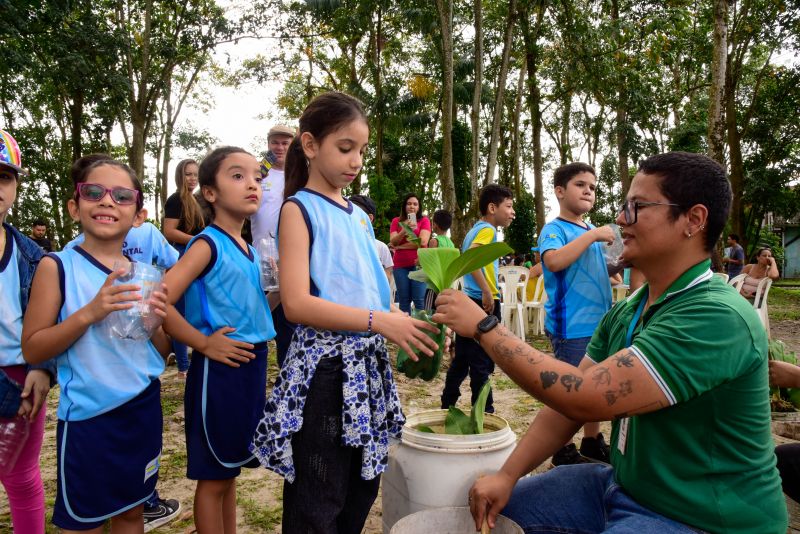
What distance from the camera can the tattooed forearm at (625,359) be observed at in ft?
4.91

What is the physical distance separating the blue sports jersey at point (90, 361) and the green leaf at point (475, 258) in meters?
1.11

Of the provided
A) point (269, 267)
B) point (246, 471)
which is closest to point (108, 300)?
point (269, 267)

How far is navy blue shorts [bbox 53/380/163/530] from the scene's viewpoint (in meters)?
1.77

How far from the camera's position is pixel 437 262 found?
73.8 inches

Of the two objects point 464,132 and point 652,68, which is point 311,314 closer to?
point 652,68

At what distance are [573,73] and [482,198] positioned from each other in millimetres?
10076

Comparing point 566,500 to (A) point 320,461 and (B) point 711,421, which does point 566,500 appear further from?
(A) point 320,461

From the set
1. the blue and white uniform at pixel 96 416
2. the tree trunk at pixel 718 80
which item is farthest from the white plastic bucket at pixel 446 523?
the tree trunk at pixel 718 80

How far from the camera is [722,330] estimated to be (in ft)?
4.84

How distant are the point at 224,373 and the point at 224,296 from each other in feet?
0.95

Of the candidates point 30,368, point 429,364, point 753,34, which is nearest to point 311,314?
point 429,364

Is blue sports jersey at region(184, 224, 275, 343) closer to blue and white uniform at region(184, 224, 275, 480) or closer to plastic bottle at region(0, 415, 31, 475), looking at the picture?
blue and white uniform at region(184, 224, 275, 480)

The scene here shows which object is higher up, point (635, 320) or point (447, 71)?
point (447, 71)

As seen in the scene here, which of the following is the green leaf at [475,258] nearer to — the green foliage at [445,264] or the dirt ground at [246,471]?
the green foliage at [445,264]
